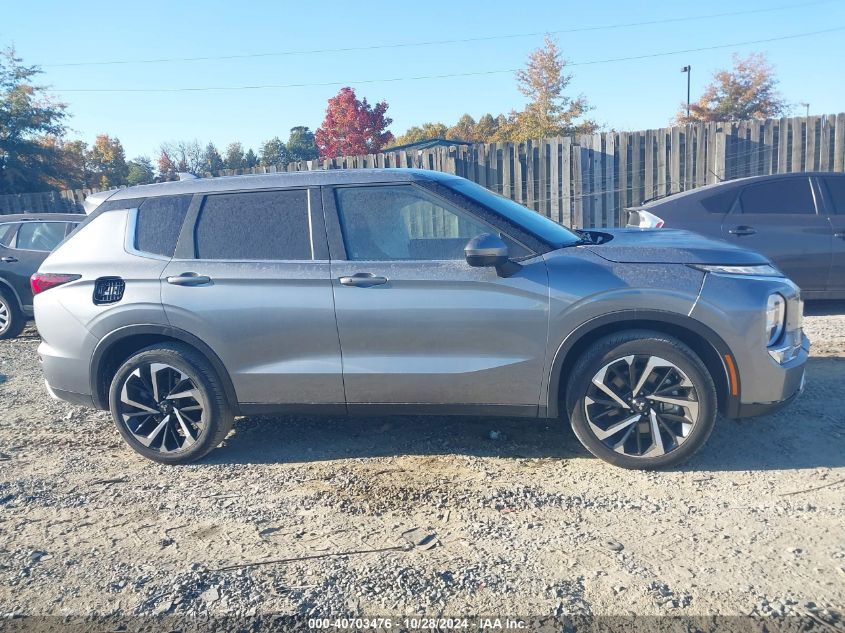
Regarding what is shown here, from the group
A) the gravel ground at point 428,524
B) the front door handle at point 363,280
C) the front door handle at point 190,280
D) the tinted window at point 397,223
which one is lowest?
the gravel ground at point 428,524

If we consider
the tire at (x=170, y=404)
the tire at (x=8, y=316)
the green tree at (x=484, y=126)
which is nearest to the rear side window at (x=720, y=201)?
the tire at (x=170, y=404)

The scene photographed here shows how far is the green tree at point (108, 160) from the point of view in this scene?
44.8 meters

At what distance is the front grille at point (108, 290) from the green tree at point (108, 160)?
42882 mm

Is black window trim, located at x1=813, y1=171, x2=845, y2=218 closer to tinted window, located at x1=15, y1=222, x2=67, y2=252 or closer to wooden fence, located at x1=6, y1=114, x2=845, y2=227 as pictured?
wooden fence, located at x1=6, y1=114, x2=845, y2=227

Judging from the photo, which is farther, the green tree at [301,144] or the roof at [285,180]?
the green tree at [301,144]

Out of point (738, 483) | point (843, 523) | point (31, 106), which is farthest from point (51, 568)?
point (31, 106)

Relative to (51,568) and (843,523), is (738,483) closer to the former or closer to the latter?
(843,523)

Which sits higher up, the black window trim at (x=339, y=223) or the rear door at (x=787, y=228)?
the black window trim at (x=339, y=223)

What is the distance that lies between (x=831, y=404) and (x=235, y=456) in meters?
4.28

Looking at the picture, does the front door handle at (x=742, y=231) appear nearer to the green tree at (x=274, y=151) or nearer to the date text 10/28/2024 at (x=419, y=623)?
the date text 10/28/2024 at (x=419, y=623)

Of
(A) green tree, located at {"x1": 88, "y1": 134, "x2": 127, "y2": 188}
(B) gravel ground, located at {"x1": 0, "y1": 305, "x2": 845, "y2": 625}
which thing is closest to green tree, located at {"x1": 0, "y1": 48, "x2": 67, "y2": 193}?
(A) green tree, located at {"x1": 88, "y1": 134, "x2": 127, "y2": 188}

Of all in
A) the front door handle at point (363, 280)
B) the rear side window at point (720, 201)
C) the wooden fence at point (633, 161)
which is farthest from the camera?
the wooden fence at point (633, 161)

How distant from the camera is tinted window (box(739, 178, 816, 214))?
794 centimetres

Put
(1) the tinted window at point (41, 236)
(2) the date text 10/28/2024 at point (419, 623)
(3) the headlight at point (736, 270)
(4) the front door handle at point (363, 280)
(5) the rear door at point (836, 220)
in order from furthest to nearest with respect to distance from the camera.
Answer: (1) the tinted window at point (41, 236) < (5) the rear door at point (836, 220) < (4) the front door handle at point (363, 280) < (3) the headlight at point (736, 270) < (2) the date text 10/28/2024 at point (419, 623)
